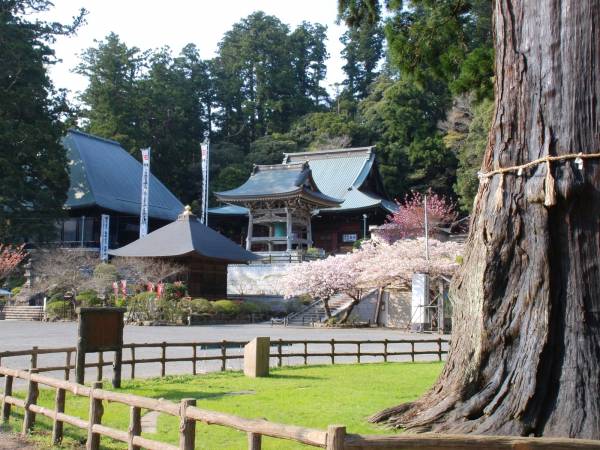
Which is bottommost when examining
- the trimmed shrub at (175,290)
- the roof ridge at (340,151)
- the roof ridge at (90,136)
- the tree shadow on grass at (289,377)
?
the tree shadow on grass at (289,377)

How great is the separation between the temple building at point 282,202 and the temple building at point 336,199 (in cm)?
10

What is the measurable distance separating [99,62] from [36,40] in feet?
59.6

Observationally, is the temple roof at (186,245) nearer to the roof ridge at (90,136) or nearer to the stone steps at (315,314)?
the stone steps at (315,314)

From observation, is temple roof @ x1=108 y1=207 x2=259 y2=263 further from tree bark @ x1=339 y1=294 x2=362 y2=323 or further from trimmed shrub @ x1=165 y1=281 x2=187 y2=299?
tree bark @ x1=339 y1=294 x2=362 y2=323

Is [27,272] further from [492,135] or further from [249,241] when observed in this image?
[492,135]

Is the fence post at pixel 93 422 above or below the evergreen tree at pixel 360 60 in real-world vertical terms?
below

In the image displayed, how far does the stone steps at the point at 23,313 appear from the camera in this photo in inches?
1061

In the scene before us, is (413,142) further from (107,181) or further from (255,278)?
(107,181)

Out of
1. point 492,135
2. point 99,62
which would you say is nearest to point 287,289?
point 492,135

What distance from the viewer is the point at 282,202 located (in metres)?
37.0

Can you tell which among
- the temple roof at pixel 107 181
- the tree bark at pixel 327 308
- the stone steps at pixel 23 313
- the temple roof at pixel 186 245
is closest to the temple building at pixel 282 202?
the temple roof at pixel 186 245

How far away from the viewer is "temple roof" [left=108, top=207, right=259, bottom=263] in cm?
2820

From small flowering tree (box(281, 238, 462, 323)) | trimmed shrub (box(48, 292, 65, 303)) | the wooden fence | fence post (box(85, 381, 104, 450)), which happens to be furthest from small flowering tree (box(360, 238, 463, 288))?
fence post (box(85, 381, 104, 450))

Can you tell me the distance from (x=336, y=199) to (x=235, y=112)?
75.0ft
